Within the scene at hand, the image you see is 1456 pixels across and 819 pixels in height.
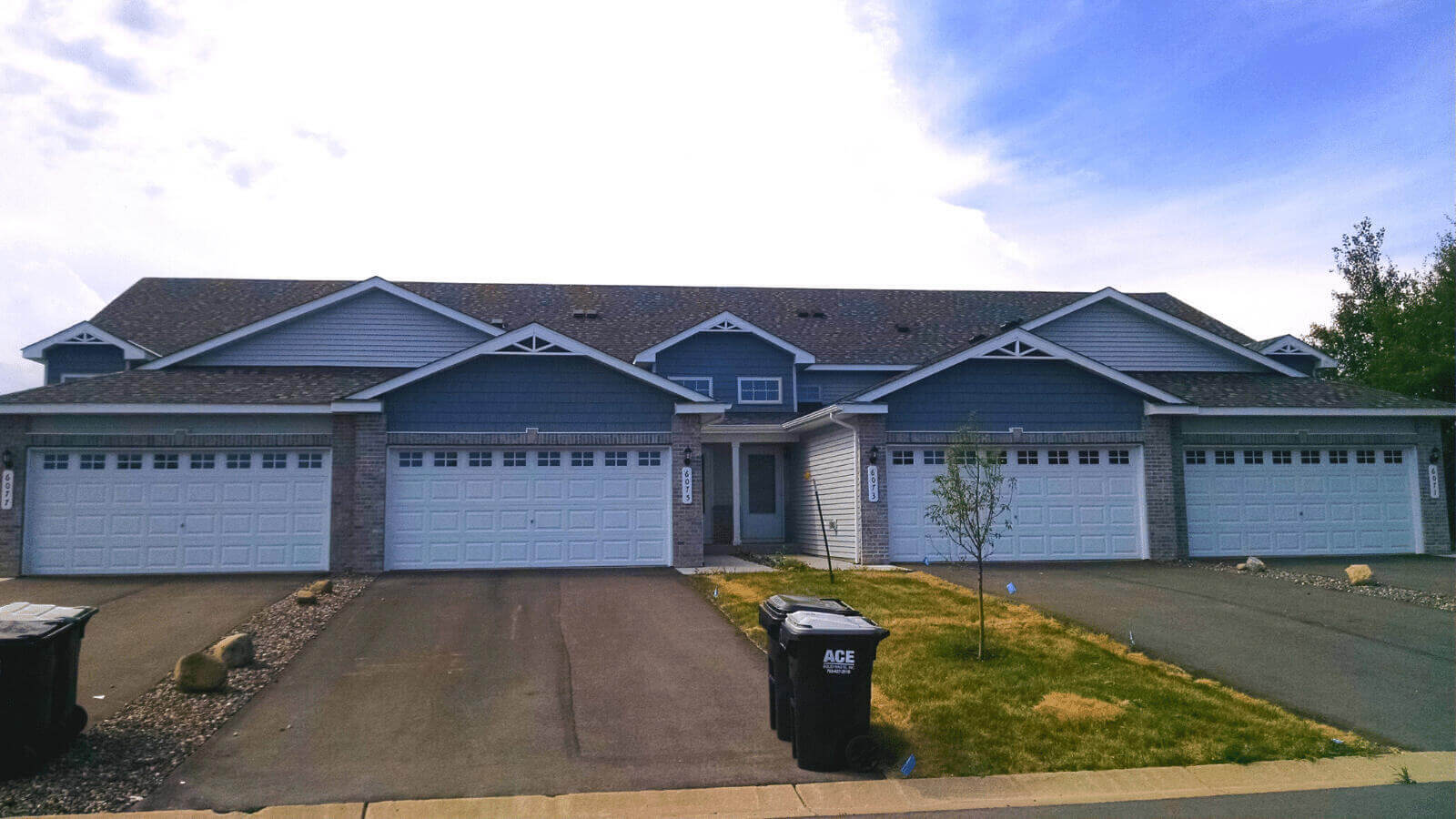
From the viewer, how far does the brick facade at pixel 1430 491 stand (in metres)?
18.5

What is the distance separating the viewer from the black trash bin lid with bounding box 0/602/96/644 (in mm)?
6316

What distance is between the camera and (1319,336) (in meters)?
37.8

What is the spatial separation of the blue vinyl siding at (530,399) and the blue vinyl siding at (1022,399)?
5047mm

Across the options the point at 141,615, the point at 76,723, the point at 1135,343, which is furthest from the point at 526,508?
the point at 1135,343

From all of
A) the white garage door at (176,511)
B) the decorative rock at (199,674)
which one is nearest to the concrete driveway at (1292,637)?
the decorative rock at (199,674)

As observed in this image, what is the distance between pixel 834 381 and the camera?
22953 mm

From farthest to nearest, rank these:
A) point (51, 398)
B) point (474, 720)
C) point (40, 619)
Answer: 1. point (51, 398)
2. point (474, 720)
3. point (40, 619)

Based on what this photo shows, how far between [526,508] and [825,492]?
6605 mm

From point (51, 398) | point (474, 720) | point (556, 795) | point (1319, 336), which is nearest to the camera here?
point (556, 795)

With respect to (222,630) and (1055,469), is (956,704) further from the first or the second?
(1055,469)

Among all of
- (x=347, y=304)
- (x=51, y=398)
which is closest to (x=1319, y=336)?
(x=347, y=304)

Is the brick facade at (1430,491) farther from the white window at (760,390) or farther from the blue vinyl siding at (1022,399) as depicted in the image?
the white window at (760,390)

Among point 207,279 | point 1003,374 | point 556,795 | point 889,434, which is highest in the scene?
point 207,279

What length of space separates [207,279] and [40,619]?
68.9 feet
